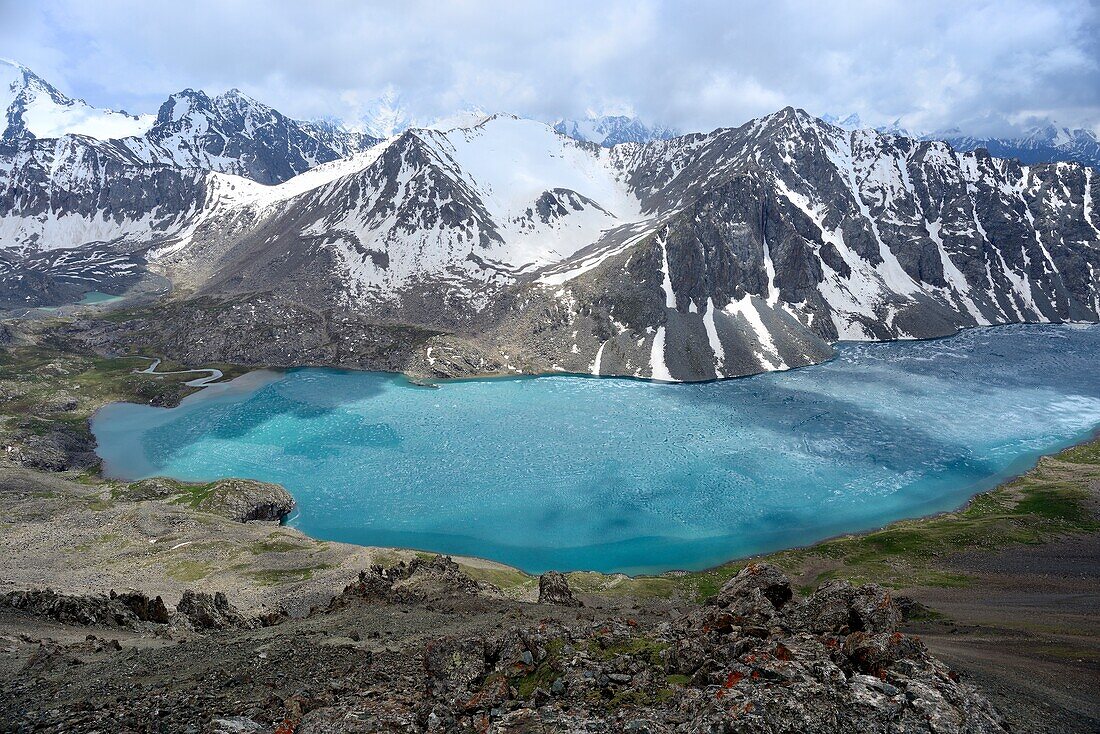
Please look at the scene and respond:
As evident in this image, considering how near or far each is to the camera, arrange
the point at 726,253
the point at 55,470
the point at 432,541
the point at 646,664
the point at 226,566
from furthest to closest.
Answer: the point at 726,253, the point at 55,470, the point at 432,541, the point at 226,566, the point at 646,664

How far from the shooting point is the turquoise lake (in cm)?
7888

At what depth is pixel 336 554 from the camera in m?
67.4

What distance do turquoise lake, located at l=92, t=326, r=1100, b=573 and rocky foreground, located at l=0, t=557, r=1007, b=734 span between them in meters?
40.0

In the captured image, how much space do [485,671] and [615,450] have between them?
77.8 m

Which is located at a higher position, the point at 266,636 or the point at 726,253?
the point at 726,253

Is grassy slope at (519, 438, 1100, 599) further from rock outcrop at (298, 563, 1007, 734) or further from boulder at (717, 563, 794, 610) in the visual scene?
rock outcrop at (298, 563, 1007, 734)

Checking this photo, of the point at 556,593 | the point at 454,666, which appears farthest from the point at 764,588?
the point at 556,593

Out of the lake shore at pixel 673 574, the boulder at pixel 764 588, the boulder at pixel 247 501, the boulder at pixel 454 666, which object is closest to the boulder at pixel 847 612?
the boulder at pixel 764 588

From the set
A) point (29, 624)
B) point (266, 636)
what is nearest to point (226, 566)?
point (29, 624)

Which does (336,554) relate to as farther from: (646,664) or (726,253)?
(726,253)

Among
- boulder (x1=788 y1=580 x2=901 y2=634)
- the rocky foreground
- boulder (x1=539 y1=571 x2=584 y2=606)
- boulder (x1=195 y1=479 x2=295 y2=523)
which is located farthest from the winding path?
boulder (x1=788 y1=580 x2=901 y2=634)

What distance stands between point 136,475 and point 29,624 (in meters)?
70.8

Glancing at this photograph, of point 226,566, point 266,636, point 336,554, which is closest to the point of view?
point 266,636

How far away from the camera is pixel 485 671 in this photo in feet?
88.1
